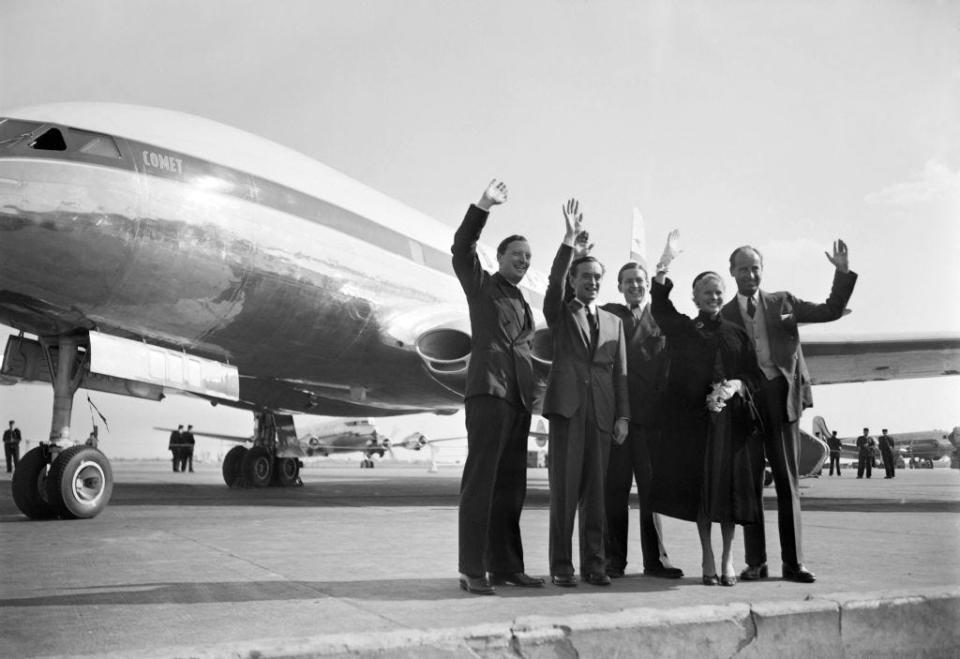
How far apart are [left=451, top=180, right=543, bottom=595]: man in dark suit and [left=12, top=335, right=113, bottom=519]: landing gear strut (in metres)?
4.55

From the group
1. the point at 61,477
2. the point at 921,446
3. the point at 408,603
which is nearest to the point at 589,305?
the point at 408,603

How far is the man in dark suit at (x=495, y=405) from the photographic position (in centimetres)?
377

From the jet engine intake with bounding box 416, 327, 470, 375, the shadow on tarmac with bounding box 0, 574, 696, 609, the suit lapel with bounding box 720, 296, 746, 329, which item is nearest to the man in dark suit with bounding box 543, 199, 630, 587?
the shadow on tarmac with bounding box 0, 574, 696, 609

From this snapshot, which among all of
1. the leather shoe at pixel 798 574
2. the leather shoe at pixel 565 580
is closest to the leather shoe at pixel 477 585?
the leather shoe at pixel 565 580

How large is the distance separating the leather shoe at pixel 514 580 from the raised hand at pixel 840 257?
245 centimetres

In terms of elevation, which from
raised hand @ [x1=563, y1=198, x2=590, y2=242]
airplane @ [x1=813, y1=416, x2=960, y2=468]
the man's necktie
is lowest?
airplane @ [x1=813, y1=416, x2=960, y2=468]

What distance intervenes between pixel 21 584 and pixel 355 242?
5.99 meters

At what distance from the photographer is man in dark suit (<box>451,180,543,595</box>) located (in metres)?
3.77

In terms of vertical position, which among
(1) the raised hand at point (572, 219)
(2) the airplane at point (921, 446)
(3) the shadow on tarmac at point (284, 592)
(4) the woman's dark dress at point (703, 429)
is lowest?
(2) the airplane at point (921, 446)

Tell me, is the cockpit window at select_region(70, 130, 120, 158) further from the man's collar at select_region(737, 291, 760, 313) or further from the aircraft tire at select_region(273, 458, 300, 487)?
the aircraft tire at select_region(273, 458, 300, 487)

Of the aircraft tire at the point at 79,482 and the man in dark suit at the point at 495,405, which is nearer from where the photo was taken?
the man in dark suit at the point at 495,405

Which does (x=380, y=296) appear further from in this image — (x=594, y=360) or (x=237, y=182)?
(x=594, y=360)

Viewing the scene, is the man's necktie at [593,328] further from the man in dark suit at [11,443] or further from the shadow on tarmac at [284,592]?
the man in dark suit at [11,443]

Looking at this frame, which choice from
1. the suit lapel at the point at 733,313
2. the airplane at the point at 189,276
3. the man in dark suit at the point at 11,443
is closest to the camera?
the suit lapel at the point at 733,313
